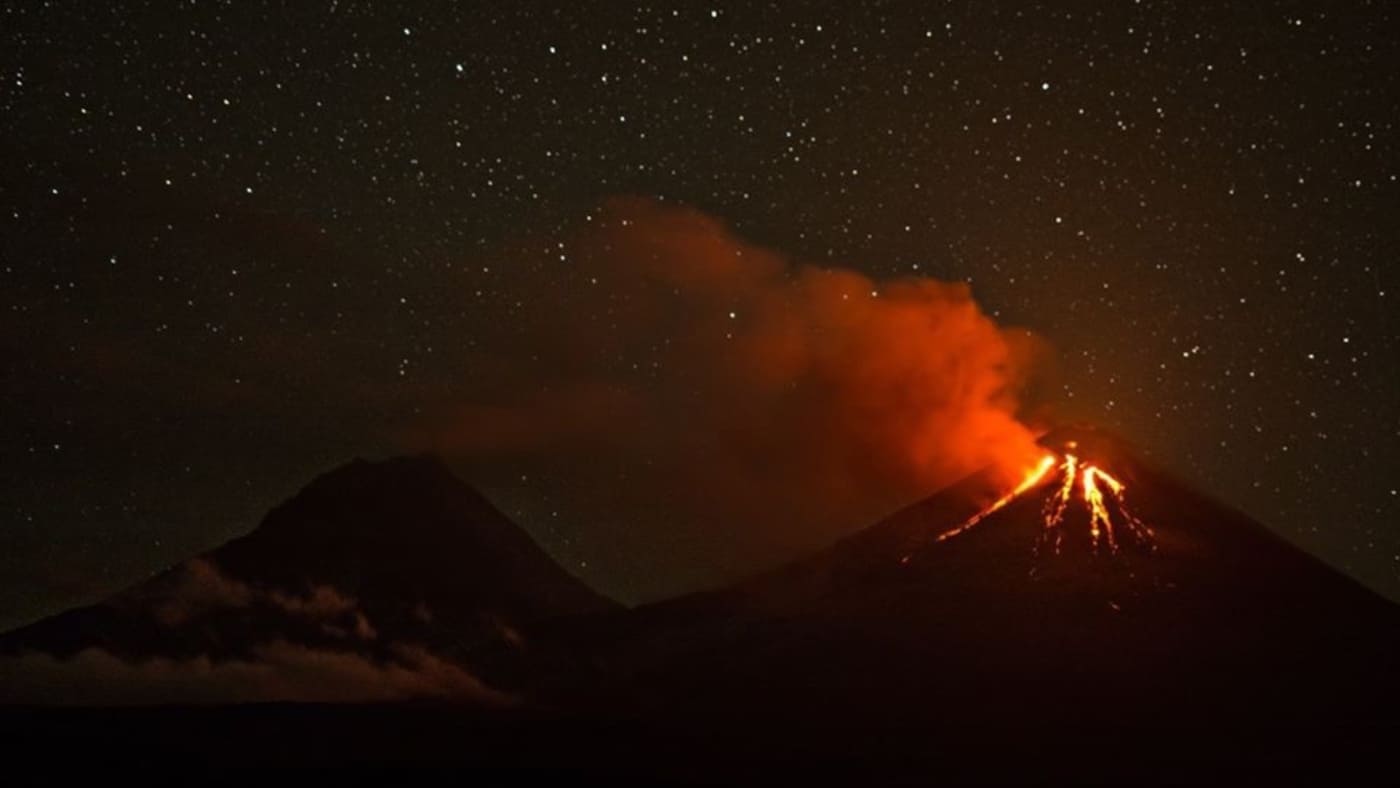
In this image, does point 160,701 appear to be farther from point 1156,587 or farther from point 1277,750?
point 1277,750

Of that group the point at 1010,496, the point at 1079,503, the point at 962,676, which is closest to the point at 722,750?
the point at 962,676

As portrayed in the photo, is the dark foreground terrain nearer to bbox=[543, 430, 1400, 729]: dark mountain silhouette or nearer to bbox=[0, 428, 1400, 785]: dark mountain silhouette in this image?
bbox=[0, 428, 1400, 785]: dark mountain silhouette

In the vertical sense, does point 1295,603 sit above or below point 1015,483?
below

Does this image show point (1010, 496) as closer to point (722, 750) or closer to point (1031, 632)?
point (1031, 632)

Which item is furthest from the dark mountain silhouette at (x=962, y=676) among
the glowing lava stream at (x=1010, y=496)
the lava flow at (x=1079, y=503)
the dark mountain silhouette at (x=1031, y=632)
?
the glowing lava stream at (x=1010, y=496)

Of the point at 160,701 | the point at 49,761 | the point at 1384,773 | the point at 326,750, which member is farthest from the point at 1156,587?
the point at 160,701

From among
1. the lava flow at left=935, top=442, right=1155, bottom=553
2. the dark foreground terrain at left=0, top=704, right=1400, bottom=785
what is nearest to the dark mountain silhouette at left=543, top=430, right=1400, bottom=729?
the lava flow at left=935, top=442, right=1155, bottom=553

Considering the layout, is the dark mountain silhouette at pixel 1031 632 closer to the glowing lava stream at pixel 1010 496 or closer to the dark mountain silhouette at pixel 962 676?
the dark mountain silhouette at pixel 962 676

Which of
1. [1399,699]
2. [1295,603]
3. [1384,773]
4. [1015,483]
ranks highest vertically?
[1015,483]
